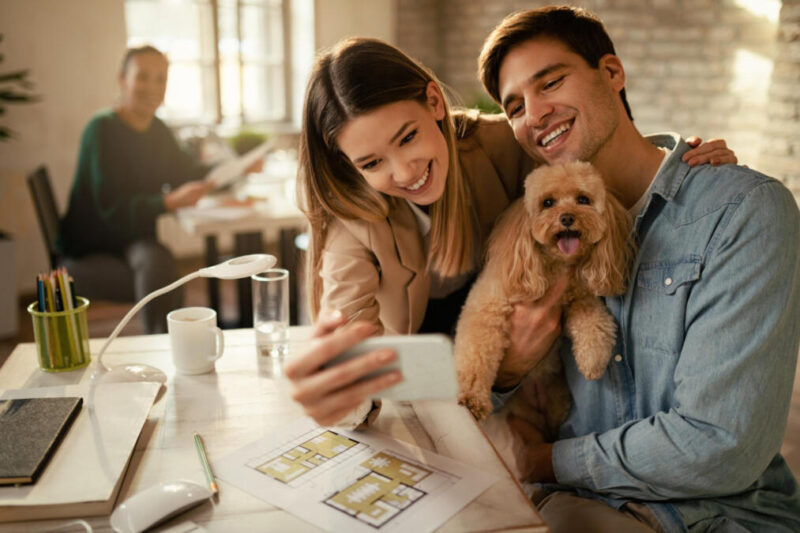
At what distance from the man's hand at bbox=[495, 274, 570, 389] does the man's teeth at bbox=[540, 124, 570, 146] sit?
11.8 inches

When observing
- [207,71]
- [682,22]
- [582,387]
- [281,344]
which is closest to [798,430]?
[582,387]

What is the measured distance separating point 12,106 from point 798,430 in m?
4.99

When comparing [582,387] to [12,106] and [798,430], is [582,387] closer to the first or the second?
[798,430]

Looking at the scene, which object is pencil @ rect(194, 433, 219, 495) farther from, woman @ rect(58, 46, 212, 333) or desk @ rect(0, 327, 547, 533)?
woman @ rect(58, 46, 212, 333)

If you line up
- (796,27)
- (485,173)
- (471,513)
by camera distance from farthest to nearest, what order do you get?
(796,27)
(485,173)
(471,513)

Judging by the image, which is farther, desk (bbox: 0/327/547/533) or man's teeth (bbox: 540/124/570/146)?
man's teeth (bbox: 540/124/570/146)

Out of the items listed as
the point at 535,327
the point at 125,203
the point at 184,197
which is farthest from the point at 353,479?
the point at 125,203

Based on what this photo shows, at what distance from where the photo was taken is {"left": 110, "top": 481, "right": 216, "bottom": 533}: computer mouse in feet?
2.99

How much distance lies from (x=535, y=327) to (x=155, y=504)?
2.89 feet

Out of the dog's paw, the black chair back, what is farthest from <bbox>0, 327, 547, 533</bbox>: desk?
the black chair back

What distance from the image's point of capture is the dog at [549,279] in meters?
1.38

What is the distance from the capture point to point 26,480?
0.98 meters

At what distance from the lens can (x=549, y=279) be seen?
152 centimetres

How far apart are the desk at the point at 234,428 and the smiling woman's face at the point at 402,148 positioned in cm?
41
